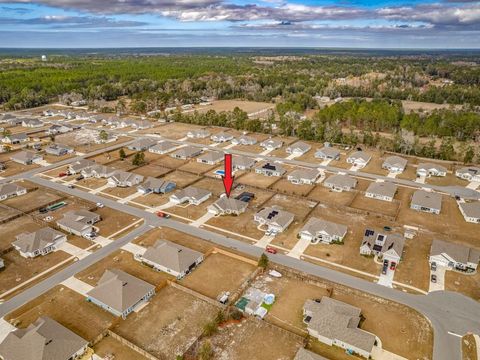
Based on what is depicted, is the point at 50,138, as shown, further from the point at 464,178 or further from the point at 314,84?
the point at 314,84

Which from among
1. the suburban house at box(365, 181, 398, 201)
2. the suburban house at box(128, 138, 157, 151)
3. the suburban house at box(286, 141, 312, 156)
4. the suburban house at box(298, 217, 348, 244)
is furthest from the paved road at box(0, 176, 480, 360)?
the suburban house at box(128, 138, 157, 151)

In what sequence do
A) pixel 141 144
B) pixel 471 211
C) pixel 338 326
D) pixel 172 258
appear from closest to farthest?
pixel 338 326
pixel 172 258
pixel 471 211
pixel 141 144

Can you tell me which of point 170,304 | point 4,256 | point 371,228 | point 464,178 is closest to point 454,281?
point 371,228

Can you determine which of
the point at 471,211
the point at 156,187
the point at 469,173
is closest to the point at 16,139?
the point at 156,187

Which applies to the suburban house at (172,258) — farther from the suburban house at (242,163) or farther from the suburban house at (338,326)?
the suburban house at (242,163)

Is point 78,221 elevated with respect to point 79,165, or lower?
lower

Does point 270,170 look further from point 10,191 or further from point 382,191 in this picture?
point 10,191

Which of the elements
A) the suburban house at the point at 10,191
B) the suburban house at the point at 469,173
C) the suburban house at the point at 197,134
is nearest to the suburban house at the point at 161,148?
the suburban house at the point at 197,134

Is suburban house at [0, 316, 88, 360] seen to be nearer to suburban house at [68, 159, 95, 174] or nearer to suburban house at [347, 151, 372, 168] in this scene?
suburban house at [68, 159, 95, 174]
